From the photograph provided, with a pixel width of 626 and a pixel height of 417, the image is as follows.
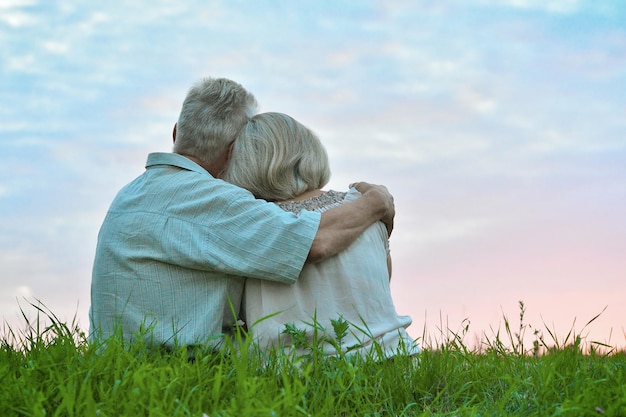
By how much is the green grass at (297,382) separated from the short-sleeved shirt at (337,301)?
20 cm

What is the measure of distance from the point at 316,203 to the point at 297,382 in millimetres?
1501

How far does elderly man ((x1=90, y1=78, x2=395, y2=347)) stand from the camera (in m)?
4.20

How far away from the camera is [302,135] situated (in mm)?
4668

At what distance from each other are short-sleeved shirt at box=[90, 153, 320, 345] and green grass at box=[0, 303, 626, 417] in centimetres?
28

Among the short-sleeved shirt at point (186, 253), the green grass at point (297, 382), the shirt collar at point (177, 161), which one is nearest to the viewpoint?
the green grass at point (297, 382)

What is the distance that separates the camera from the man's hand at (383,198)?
458cm

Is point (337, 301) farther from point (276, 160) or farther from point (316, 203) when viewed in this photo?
point (276, 160)

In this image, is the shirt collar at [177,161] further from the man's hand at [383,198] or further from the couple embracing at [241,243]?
the man's hand at [383,198]

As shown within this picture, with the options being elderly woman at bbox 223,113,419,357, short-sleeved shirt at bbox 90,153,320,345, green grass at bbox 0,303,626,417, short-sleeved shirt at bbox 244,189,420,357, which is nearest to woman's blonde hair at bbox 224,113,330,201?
elderly woman at bbox 223,113,419,357

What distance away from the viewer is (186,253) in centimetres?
428

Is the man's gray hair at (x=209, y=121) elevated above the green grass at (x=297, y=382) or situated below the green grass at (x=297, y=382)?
above

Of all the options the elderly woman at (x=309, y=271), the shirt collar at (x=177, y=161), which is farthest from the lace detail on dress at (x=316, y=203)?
the shirt collar at (x=177, y=161)

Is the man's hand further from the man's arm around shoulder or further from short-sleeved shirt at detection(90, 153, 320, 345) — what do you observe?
short-sleeved shirt at detection(90, 153, 320, 345)

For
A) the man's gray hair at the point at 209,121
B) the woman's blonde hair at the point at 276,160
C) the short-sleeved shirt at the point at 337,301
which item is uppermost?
the man's gray hair at the point at 209,121
